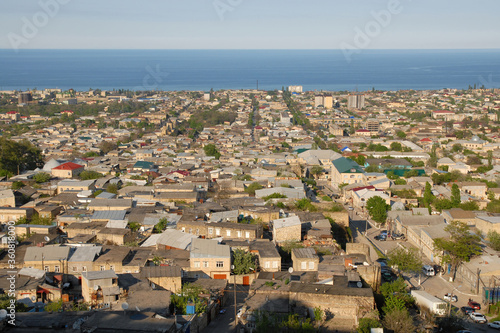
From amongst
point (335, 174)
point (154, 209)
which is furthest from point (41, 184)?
point (335, 174)

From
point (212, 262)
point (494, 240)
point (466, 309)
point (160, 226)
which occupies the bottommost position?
point (466, 309)

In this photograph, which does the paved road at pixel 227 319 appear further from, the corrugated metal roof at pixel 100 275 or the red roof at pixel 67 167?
the red roof at pixel 67 167

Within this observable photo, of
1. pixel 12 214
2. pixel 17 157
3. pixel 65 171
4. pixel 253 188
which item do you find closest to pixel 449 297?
pixel 253 188

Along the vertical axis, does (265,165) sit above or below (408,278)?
above

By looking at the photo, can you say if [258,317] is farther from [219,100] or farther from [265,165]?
[219,100]

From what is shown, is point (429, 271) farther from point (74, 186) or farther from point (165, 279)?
point (74, 186)

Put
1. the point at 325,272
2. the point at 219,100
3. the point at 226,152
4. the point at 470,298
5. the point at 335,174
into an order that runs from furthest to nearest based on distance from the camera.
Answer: the point at 219,100 < the point at 226,152 < the point at 335,174 < the point at 470,298 < the point at 325,272

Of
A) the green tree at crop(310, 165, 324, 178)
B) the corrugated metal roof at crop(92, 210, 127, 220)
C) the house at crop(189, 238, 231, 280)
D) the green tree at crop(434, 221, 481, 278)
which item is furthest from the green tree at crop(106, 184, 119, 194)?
the green tree at crop(434, 221, 481, 278)
